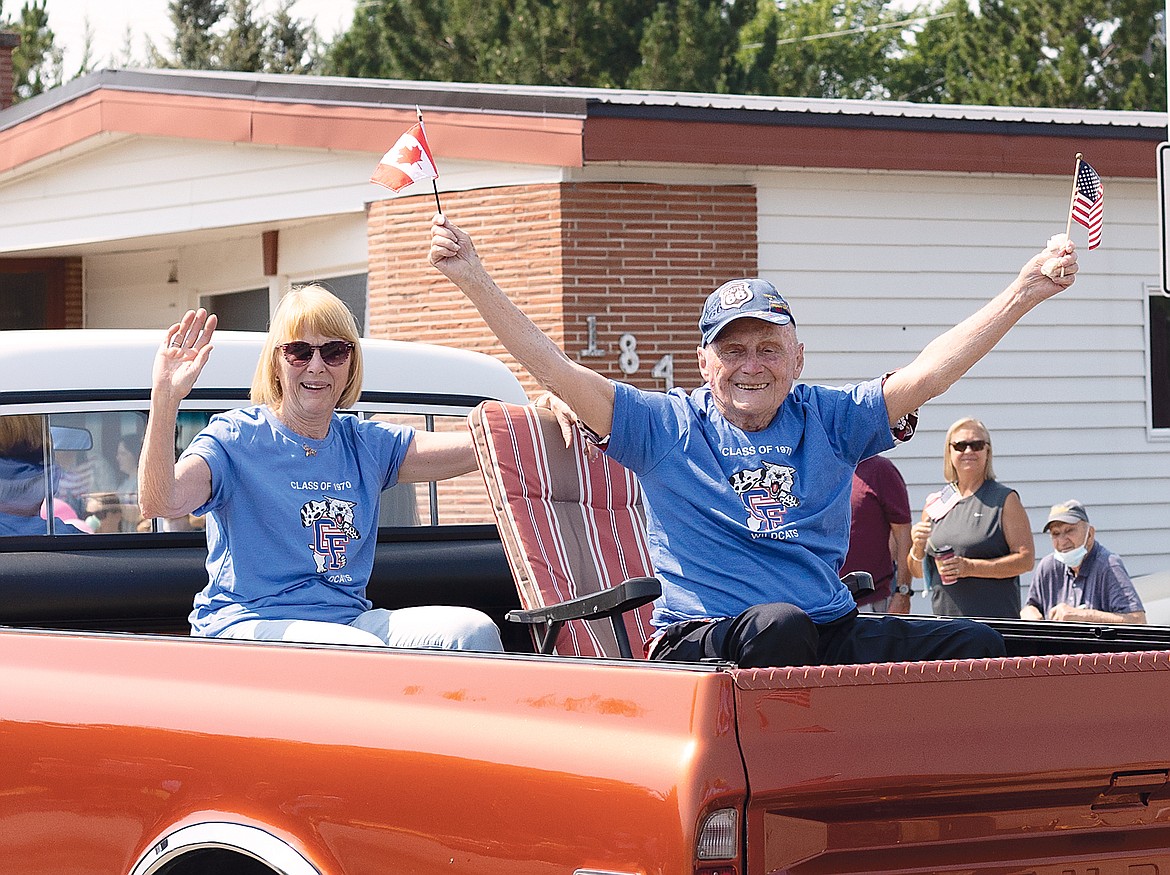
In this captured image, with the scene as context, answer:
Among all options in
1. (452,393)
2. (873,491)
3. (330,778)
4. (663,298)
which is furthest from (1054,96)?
(330,778)

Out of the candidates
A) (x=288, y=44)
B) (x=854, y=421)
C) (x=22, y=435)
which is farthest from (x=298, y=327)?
(x=288, y=44)

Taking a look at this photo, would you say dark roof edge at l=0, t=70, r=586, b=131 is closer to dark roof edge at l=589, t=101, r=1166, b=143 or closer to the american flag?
dark roof edge at l=589, t=101, r=1166, b=143

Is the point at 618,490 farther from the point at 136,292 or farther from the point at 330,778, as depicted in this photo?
the point at 136,292

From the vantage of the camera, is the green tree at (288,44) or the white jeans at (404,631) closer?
the white jeans at (404,631)

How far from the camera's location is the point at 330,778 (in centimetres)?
306

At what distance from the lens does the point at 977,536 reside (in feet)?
24.5

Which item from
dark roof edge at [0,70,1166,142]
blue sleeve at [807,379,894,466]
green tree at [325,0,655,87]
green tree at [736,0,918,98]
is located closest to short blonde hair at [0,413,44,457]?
blue sleeve at [807,379,894,466]

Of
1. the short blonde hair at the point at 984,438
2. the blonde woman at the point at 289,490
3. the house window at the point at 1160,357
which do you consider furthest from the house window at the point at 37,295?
the blonde woman at the point at 289,490

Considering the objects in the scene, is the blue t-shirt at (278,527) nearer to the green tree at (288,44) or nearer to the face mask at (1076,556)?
the face mask at (1076,556)

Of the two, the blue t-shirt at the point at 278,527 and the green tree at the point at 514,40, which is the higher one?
the green tree at the point at 514,40

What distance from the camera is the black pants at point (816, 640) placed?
366 centimetres

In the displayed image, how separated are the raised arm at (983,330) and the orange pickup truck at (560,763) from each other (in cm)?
117

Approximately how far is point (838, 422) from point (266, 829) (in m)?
1.85

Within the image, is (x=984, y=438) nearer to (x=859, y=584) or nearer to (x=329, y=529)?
(x=859, y=584)
